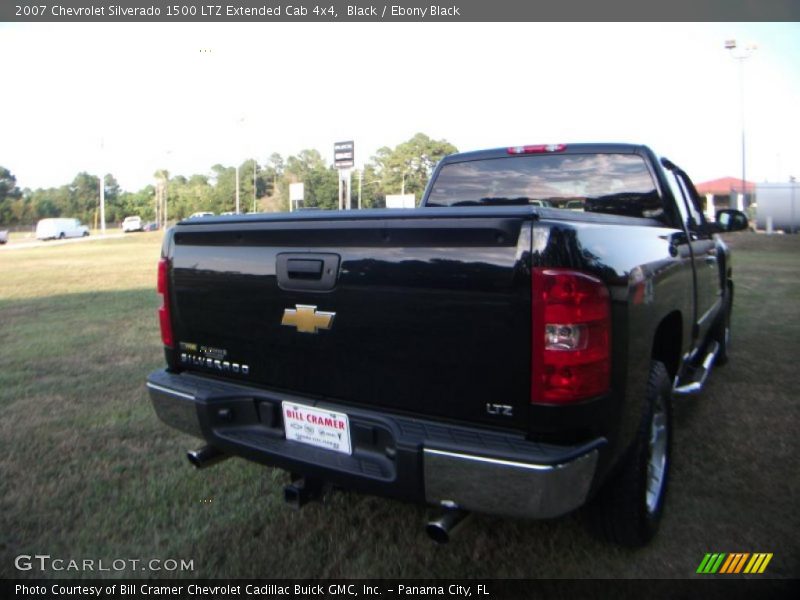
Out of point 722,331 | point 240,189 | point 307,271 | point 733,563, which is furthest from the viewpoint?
point 240,189

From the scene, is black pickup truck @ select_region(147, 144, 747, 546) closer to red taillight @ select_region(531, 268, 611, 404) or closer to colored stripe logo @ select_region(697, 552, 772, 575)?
red taillight @ select_region(531, 268, 611, 404)

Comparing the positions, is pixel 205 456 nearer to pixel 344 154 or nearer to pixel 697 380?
pixel 697 380

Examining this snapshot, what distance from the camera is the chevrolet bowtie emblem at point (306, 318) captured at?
94.7 inches

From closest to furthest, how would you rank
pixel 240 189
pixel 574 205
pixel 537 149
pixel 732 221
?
pixel 574 205 < pixel 537 149 < pixel 732 221 < pixel 240 189

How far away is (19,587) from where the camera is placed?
8.21ft

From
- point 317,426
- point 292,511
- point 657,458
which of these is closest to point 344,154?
point 292,511

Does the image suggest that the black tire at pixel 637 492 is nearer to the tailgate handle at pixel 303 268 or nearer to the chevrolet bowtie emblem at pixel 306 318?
the chevrolet bowtie emblem at pixel 306 318

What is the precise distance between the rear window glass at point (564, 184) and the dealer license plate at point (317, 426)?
2004mm

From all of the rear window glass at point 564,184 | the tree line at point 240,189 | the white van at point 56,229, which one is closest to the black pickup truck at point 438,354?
the rear window glass at point 564,184

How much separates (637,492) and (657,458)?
Result: 1.63 ft

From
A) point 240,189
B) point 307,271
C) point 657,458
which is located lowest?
point 657,458

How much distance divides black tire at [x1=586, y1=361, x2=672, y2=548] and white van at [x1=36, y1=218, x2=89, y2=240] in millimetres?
60505

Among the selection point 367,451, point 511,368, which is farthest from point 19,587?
point 511,368

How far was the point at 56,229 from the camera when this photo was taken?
178 ft
